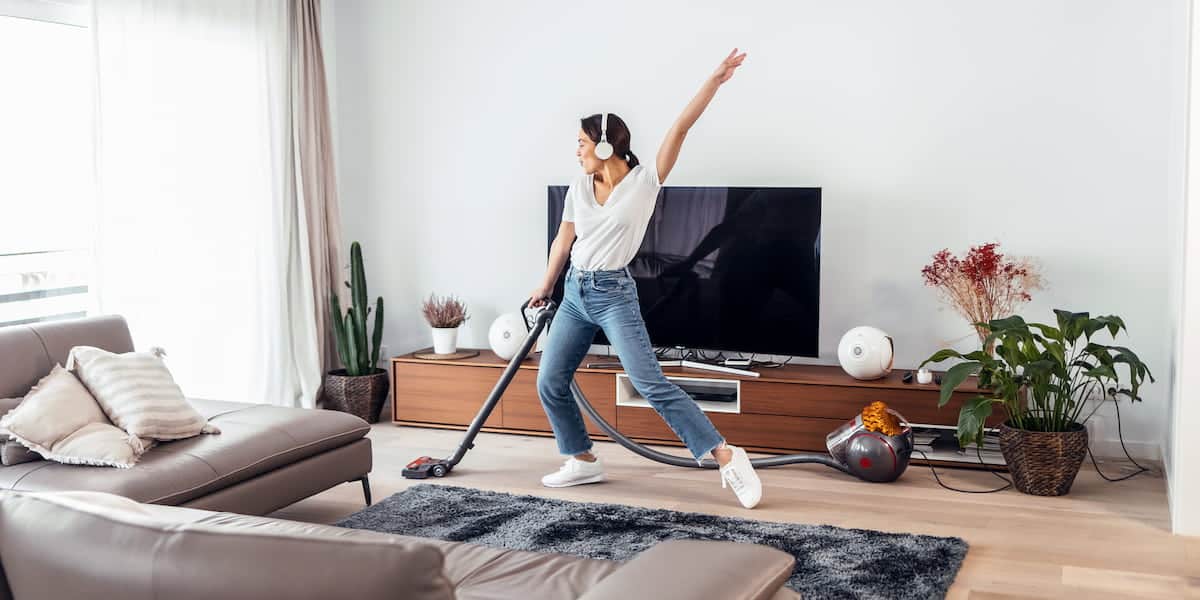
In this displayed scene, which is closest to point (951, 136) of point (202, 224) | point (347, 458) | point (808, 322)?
point (808, 322)

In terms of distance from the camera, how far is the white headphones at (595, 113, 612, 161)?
3.89m

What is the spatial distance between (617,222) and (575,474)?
40.2 inches

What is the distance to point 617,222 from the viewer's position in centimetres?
385

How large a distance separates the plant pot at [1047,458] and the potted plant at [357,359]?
2996 millimetres

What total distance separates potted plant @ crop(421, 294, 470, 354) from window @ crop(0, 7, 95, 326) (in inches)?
61.2

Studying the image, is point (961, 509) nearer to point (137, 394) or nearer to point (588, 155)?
point (588, 155)

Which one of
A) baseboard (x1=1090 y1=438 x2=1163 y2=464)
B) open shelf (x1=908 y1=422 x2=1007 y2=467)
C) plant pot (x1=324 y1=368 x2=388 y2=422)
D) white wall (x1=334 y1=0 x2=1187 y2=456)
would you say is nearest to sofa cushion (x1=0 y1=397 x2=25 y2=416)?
plant pot (x1=324 y1=368 x2=388 y2=422)

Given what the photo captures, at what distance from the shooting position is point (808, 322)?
184 inches

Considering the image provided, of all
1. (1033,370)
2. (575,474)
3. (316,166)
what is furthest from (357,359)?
(1033,370)

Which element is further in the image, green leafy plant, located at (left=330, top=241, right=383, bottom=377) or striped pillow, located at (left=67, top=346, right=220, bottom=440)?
green leafy plant, located at (left=330, top=241, right=383, bottom=377)

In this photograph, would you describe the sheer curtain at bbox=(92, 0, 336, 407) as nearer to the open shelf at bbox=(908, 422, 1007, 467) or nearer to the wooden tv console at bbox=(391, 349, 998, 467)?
the wooden tv console at bbox=(391, 349, 998, 467)

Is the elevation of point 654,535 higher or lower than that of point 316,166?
lower

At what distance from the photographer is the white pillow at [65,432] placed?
308 cm

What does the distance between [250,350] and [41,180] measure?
50.7 inches
